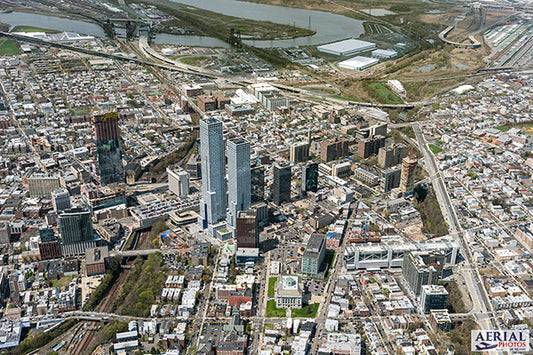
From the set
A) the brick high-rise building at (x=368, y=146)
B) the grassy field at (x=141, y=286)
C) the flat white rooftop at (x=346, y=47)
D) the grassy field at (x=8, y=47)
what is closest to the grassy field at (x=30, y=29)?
the grassy field at (x=8, y=47)

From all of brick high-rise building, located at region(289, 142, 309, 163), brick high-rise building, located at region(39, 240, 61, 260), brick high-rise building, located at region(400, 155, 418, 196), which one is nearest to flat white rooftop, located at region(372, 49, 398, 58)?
brick high-rise building, located at region(289, 142, 309, 163)

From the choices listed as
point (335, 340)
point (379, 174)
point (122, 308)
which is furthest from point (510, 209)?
point (122, 308)

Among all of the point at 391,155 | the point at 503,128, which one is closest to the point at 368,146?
the point at 391,155

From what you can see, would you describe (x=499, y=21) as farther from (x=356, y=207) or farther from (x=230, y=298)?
(x=230, y=298)

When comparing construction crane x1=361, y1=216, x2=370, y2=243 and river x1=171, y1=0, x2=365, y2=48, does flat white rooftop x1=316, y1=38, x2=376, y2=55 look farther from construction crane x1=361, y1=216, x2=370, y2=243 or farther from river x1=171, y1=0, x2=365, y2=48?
construction crane x1=361, y1=216, x2=370, y2=243

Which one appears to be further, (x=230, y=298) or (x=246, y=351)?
(x=230, y=298)

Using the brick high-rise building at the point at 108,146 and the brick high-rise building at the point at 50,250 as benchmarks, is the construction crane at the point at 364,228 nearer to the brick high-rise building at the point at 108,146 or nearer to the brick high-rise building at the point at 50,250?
the brick high-rise building at the point at 108,146

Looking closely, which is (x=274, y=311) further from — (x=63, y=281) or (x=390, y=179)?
(x=390, y=179)
